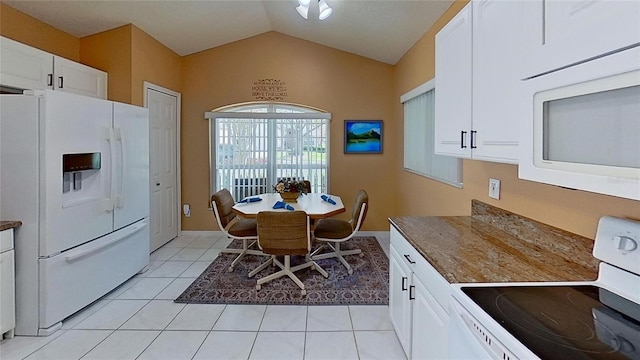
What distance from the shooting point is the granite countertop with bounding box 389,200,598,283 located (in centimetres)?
138

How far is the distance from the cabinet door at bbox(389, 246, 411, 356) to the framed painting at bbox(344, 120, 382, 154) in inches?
121

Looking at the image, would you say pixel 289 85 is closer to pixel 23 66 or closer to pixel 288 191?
pixel 288 191

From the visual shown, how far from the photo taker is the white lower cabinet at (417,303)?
148 cm

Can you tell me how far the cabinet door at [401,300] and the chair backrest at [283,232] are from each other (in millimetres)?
963

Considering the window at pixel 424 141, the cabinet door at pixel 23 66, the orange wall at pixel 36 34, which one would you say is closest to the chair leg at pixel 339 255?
the window at pixel 424 141

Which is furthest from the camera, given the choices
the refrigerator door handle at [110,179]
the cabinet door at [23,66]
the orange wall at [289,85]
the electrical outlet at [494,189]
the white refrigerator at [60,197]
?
the orange wall at [289,85]

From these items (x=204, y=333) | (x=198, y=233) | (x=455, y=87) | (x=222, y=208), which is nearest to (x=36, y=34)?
(x=222, y=208)

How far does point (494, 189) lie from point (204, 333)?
2.23 m

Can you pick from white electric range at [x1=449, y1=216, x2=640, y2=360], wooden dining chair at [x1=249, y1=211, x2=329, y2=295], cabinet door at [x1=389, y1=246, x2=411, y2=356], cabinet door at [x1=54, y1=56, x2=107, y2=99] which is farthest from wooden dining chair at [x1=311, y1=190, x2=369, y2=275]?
cabinet door at [x1=54, y1=56, x2=107, y2=99]

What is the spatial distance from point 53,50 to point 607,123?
461 cm

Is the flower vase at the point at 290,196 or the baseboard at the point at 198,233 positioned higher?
the flower vase at the point at 290,196

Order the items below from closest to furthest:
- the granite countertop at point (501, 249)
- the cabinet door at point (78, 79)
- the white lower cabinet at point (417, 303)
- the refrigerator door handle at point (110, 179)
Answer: the granite countertop at point (501, 249)
the white lower cabinet at point (417, 303)
the refrigerator door handle at point (110, 179)
the cabinet door at point (78, 79)

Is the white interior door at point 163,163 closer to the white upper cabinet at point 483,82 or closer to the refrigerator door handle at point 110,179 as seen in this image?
the refrigerator door handle at point 110,179

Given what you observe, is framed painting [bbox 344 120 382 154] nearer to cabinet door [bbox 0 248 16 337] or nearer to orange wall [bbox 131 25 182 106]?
orange wall [bbox 131 25 182 106]
